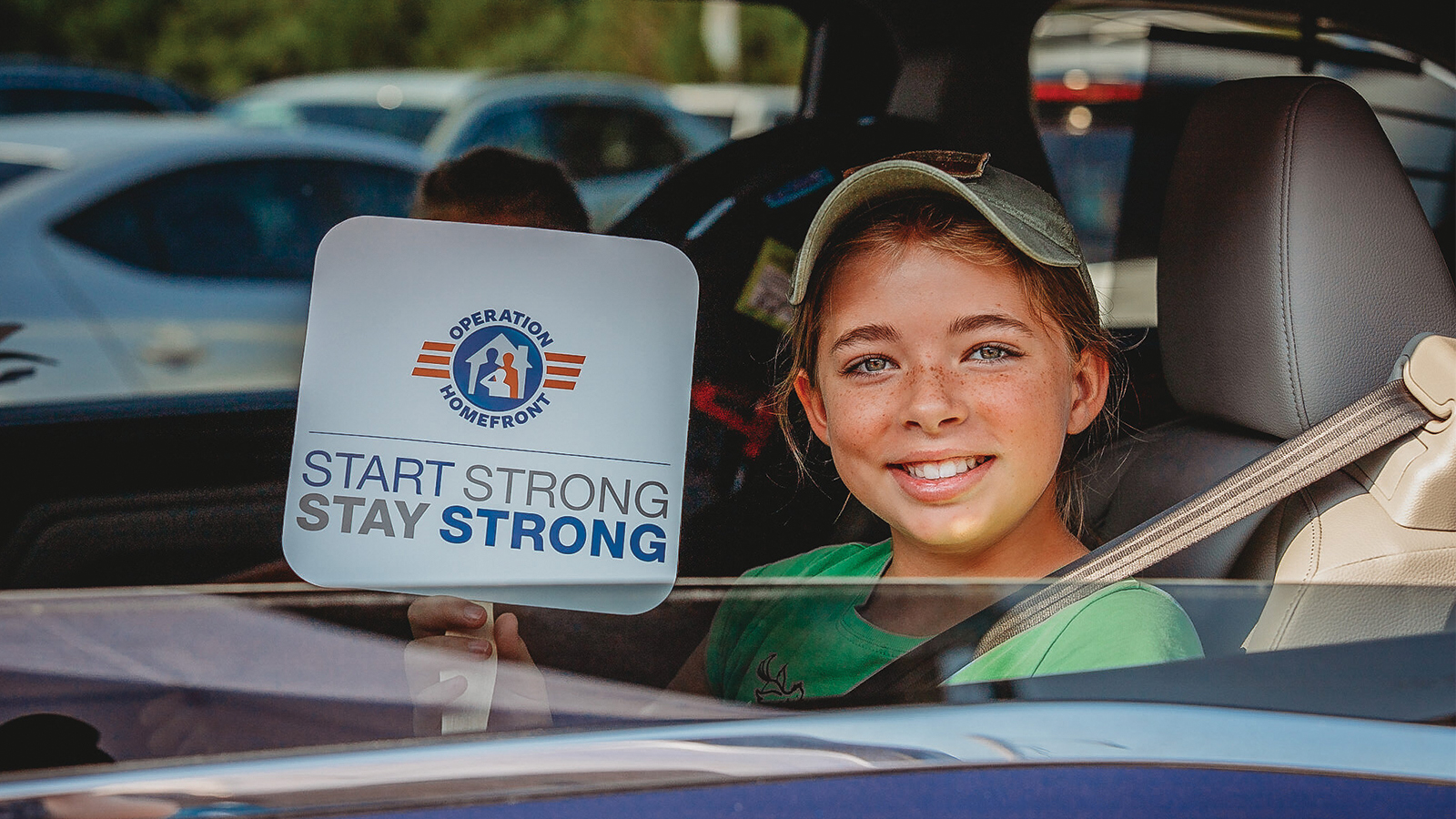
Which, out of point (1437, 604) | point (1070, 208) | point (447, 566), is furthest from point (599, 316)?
point (1070, 208)

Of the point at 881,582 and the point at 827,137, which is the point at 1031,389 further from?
the point at 827,137

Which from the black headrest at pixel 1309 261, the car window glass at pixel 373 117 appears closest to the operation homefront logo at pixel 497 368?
the black headrest at pixel 1309 261

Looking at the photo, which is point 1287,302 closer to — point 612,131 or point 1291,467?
point 1291,467

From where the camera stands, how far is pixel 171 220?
4.27m

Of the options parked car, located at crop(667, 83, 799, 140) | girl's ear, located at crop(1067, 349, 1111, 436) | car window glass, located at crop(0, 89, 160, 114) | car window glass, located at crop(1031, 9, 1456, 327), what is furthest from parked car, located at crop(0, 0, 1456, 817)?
car window glass, located at crop(0, 89, 160, 114)

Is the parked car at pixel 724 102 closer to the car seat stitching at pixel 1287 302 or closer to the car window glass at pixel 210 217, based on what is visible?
the car window glass at pixel 210 217

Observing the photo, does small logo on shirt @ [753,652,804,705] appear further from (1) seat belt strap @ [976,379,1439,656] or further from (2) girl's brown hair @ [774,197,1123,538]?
(2) girl's brown hair @ [774,197,1123,538]

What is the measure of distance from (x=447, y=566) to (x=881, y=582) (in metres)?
0.37

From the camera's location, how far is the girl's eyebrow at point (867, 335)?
4.07ft

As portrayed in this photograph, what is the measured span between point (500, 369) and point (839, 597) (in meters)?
0.35

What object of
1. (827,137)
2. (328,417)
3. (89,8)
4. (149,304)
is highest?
(89,8)

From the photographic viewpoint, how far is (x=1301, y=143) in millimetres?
1322

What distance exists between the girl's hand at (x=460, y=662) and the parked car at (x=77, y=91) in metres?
6.21

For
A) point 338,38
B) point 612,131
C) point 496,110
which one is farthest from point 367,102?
point 338,38
